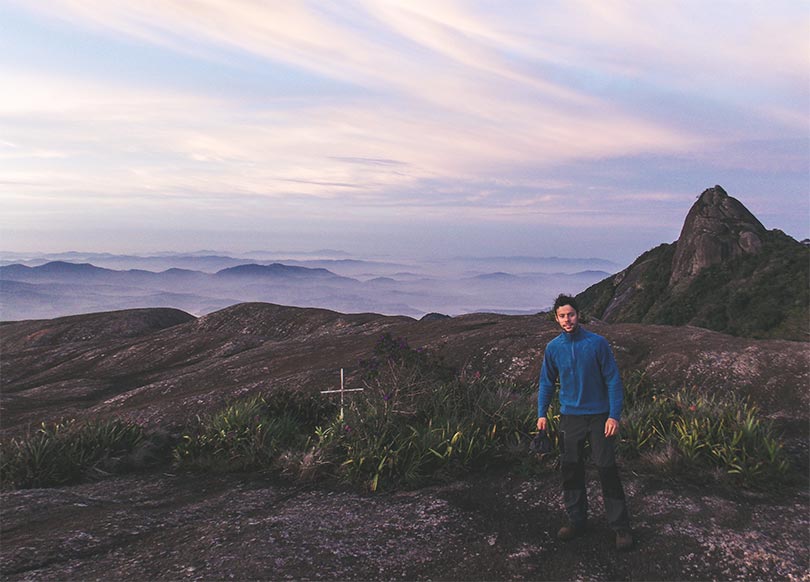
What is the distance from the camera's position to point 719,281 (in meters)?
60.0

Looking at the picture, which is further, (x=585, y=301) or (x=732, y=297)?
(x=585, y=301)

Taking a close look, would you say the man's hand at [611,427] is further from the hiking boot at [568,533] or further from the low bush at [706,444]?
the low bush at [706,444]

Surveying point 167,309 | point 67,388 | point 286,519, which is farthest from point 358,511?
point 167,309

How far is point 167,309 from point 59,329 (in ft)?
36.1

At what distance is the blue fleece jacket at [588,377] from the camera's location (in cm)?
660

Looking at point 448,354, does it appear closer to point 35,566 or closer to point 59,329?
point 35,566

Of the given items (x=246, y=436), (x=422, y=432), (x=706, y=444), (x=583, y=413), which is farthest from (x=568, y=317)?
(x=246, y=436)

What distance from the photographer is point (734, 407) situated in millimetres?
9586

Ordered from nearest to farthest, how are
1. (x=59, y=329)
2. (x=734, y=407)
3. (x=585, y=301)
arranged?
(x=734, y=407), (x=59, y=329), (x=585, y=301)

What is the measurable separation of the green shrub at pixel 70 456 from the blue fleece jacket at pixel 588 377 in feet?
25.0

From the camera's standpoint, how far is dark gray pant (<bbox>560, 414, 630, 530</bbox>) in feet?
21.2

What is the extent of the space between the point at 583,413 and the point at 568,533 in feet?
4.33

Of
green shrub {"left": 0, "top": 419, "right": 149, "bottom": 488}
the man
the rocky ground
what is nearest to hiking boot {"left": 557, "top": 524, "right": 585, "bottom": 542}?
the man

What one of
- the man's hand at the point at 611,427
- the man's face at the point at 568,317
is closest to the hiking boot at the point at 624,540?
the man's hand at the point at 611,427
